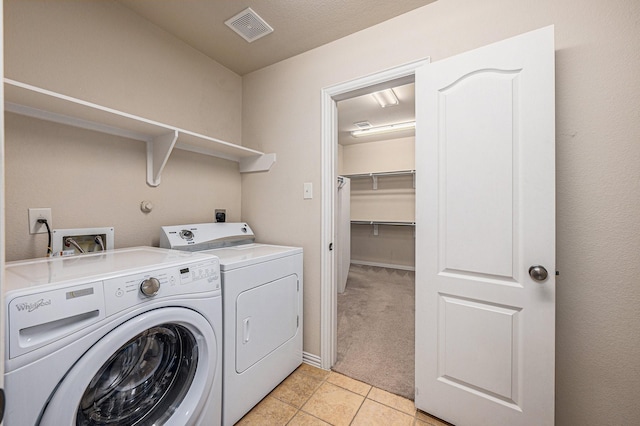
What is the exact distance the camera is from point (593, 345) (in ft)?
3.72

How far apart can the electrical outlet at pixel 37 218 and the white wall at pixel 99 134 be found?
0.8 inches

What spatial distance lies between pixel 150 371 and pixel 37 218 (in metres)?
0.91

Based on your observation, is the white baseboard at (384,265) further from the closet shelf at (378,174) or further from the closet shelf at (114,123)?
the closet shelf at (114,123)

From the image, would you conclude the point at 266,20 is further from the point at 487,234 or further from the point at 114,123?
the point at 487,234

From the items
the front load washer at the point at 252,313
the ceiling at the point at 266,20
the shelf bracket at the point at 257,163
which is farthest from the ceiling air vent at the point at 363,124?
the front load washer at the point at 252,313

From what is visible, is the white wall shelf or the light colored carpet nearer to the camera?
the light colored carpet

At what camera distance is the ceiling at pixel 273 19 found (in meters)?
1.50

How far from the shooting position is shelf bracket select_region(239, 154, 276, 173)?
6.81 feet

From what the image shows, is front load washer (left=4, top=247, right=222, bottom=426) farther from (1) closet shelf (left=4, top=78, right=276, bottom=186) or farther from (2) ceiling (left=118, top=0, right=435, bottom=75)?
(2) ceiling (left=118, top=0, right=435, bottom=75)

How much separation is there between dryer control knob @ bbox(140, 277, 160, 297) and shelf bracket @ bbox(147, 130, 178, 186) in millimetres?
892

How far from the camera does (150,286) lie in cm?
93

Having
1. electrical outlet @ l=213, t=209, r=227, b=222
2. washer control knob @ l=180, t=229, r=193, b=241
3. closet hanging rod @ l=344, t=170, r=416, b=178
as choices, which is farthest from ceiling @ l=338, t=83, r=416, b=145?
washer control knob @ l=180, t=229, r=193, b=241

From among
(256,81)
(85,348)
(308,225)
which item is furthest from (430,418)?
(256,81)

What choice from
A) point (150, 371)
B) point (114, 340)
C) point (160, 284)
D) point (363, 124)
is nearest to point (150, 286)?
point (160, 284)
